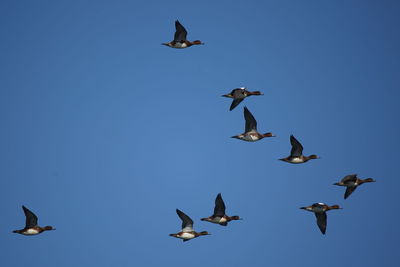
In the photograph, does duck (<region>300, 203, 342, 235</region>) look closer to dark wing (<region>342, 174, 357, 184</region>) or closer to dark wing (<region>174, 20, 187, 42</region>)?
dark wing (<region>342, 174, 357, 184</region>)

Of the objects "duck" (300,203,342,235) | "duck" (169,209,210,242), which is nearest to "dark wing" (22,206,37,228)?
"duck" (169,209,210,242)

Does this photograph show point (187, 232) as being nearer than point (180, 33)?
Yes

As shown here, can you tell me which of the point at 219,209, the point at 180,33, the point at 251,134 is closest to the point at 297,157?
the point at 251,134

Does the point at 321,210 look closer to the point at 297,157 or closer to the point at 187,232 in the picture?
the point at 297,157

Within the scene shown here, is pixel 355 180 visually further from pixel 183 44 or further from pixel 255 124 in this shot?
pixel 183 44

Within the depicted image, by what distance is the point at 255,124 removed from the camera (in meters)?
40.2

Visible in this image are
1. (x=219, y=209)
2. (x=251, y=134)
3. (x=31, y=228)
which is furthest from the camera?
(x=31, y=228)

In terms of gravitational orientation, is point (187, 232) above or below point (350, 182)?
below

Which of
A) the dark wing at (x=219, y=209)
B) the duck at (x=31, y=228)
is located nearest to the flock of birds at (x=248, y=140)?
the duck at (x=31, y=228)

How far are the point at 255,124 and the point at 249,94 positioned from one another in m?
2.10

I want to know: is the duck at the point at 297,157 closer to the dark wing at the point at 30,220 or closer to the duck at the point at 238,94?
the duck at the point at 238,94

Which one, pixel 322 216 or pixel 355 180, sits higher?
pixel 355 180

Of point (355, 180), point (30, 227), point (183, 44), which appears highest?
point (183, 44)

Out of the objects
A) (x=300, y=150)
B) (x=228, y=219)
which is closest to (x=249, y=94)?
(x=300, y=150)
